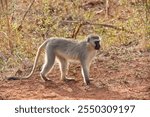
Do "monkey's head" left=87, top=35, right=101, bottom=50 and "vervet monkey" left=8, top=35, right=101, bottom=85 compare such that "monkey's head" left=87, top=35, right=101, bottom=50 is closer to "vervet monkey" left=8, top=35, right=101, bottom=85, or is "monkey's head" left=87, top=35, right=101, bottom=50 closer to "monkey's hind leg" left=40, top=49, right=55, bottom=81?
"vervet monkey" left=8, top=35, right=101, bottom=85

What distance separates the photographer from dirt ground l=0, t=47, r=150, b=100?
7.98 meters

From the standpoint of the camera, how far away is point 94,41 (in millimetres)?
8336

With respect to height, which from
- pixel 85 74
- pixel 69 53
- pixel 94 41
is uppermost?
pixel 94 41

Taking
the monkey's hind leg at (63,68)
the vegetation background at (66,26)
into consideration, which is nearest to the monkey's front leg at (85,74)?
the monkey's hind leg at (63,68)

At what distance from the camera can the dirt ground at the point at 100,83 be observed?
798cm

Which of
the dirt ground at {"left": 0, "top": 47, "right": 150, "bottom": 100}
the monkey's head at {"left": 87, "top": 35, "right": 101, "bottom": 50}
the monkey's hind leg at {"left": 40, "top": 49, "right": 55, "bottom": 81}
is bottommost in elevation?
the dirt ground at {"left": 0, "top": 47, "right": 150, "bottom": 100}

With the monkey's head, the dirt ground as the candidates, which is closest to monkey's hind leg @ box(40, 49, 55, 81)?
the dirt ground

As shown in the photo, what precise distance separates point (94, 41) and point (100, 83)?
0.74 metres

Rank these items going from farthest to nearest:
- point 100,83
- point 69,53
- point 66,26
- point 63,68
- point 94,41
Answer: point 66,26
point 63,68
point 69,53
point 100,83
point 94,41

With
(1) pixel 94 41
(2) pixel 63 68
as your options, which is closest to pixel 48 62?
(2) pixel 63 68

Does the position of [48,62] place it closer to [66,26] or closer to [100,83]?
[100,83]

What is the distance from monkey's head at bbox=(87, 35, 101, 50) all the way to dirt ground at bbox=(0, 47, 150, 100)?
637 mm

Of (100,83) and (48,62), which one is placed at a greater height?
(48,62)

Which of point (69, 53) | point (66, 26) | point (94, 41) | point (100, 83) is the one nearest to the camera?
point (94, 41)
